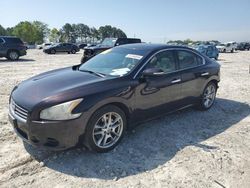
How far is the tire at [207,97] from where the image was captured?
6079 millimetres

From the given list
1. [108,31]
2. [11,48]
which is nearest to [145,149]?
[11,48]

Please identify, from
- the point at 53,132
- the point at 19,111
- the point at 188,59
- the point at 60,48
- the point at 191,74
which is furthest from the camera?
the point at 60,48

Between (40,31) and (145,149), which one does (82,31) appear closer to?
(40,31)

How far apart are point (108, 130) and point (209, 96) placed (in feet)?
10.8

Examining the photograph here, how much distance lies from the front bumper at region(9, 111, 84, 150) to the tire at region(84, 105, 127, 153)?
0.19 meters

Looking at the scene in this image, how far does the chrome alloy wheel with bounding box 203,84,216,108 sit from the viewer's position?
6.23 meters

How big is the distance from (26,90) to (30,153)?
93cm

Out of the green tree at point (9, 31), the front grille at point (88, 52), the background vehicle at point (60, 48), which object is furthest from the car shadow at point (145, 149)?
the green tree at point (9, 31)

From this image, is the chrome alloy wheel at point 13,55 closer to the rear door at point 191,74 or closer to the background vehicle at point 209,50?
the background vehicle at point 209,50

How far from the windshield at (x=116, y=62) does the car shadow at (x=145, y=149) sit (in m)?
1.15

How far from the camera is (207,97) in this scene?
6297 millimetres

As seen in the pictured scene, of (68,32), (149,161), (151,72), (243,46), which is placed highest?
(68,32)

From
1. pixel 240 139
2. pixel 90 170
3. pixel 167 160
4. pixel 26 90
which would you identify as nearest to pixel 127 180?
pixel 90 170

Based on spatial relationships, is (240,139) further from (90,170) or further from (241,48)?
(241,48)
